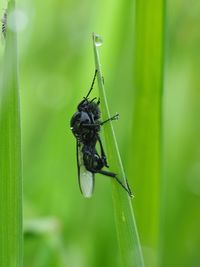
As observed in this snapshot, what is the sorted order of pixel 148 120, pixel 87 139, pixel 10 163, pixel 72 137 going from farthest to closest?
pixel 72 137 → pixel 87 139 → pixel 148 120 → pixel 10 163

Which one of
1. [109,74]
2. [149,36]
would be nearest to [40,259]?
[149,36]

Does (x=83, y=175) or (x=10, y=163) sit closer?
(x=10, y=163)

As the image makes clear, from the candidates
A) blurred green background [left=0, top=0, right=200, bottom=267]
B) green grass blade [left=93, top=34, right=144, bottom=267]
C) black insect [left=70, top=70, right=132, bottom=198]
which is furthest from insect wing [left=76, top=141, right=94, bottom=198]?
green grass blade [left=93, top=34, right=144, bottom=267]

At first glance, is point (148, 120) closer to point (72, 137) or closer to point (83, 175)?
point (83, 175)

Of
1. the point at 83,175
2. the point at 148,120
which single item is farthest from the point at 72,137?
the point at 148,120

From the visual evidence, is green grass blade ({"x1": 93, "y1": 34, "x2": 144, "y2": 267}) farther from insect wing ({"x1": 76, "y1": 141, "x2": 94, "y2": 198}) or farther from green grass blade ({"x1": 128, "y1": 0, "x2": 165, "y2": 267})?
insect wing ({"x1": 76, "y1": 141, "x2": 94, "y2": 198})

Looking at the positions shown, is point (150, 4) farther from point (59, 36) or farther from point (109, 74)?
point (59, 36)
